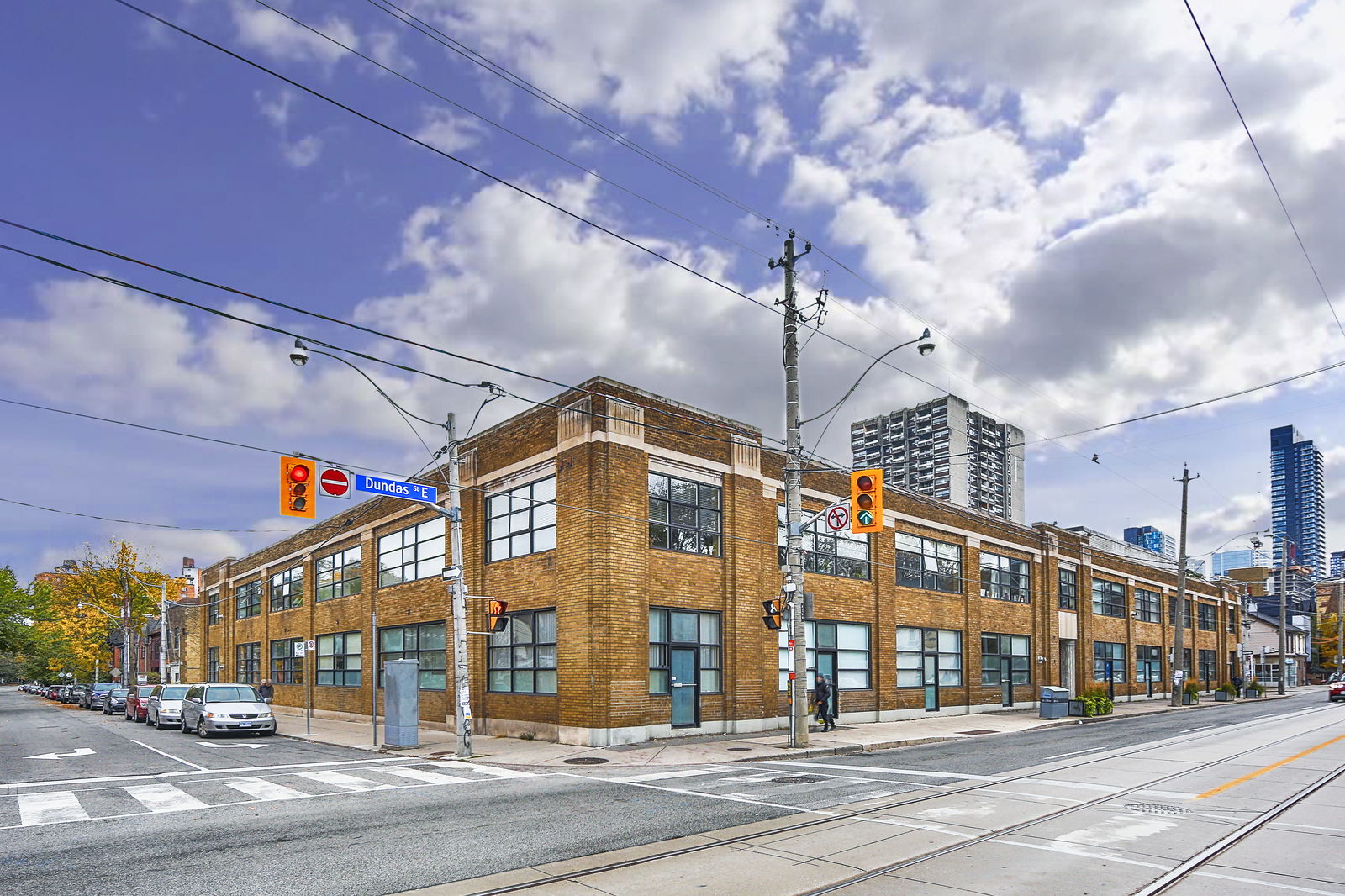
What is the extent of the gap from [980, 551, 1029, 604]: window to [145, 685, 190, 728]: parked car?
31626 millimetres

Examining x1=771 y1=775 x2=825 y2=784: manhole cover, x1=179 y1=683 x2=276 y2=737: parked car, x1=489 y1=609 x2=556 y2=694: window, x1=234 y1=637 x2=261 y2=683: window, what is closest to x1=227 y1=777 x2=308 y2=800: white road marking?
x1=771 y1=775 x2=825 y2=784: manhole cover

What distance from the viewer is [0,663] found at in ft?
466

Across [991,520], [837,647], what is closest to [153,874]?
[837,647]

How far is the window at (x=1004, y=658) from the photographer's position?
3938 cm

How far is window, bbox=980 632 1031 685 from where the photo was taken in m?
39.4

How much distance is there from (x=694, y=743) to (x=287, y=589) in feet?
96.2

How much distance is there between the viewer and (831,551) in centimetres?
3123

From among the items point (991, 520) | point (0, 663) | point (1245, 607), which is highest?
point (991, 520)

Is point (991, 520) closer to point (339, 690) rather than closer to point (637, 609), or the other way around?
point (637, 609)

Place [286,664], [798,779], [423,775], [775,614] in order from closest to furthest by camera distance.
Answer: [798,779] < [423,775] < [775,614] < [286,664]

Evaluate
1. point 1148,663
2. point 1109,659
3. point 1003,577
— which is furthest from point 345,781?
point 1148,663

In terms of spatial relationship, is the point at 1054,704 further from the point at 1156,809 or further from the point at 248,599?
the point at 248,599

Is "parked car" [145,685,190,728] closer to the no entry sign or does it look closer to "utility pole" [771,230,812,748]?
the no entry sign

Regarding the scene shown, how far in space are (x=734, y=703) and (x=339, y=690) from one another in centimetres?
1949
